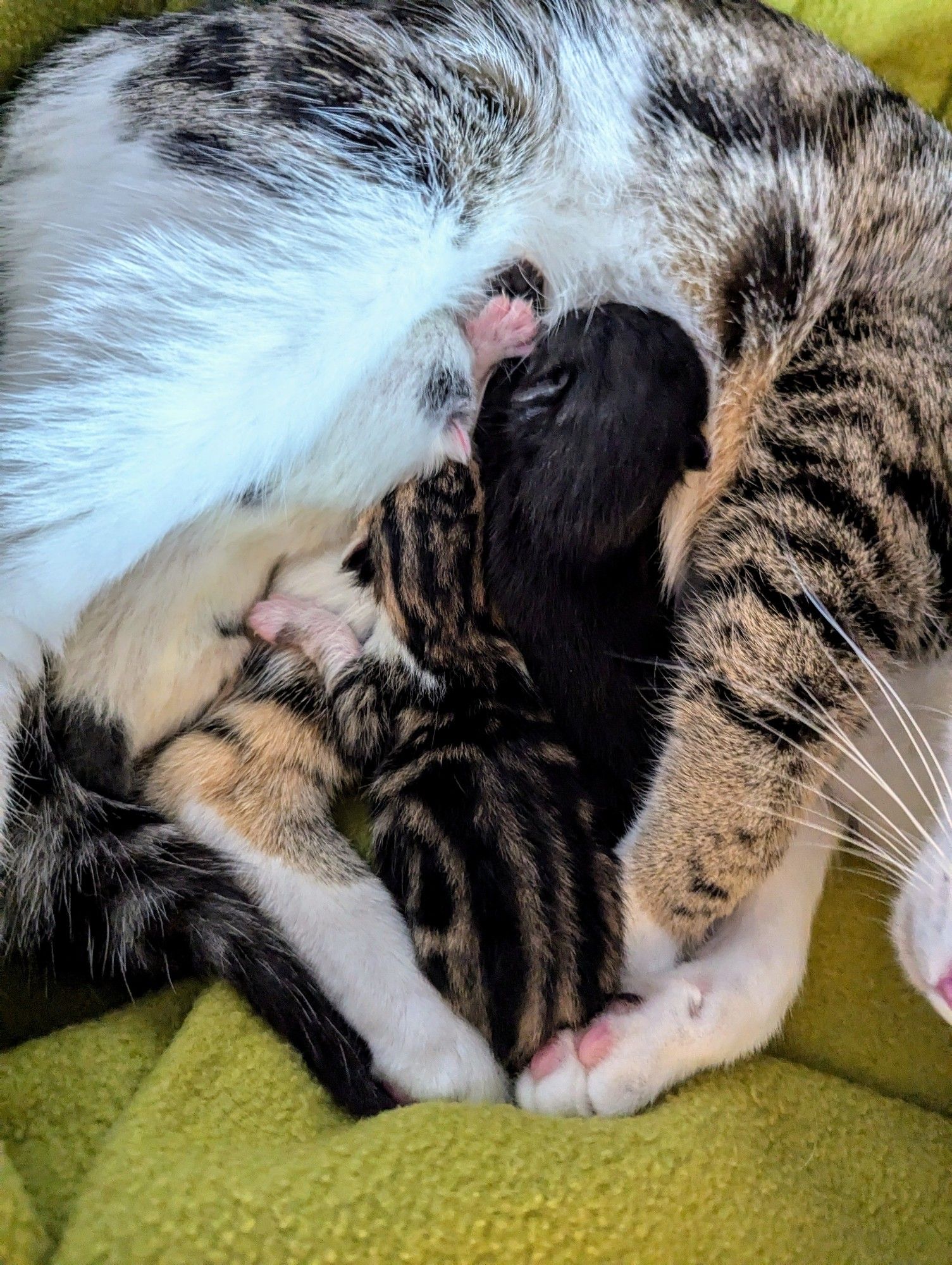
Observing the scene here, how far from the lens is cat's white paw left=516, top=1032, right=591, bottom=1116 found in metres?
0.93

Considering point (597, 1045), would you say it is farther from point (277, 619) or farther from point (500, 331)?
point (500, 331)

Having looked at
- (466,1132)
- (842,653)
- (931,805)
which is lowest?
(466,1132)

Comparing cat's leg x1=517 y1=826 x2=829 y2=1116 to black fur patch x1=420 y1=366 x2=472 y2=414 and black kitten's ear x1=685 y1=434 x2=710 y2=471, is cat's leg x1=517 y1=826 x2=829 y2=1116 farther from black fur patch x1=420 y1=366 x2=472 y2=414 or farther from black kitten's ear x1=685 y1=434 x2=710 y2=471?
black fur patch x1=420 y1=366 x2=472 y2=414

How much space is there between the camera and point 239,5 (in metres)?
1.23

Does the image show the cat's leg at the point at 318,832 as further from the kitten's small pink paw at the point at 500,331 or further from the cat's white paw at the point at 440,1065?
the kitten's small pink paw at the point at 500,331

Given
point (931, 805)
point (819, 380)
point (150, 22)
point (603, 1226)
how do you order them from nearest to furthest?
point (603, 1226), point (931, 805), point (819, 380), point (150, 22)

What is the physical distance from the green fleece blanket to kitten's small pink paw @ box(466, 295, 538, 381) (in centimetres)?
84

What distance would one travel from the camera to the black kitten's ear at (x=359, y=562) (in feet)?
4.10

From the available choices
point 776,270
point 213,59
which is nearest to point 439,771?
point 776,270

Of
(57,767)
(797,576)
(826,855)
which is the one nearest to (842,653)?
(797,576)

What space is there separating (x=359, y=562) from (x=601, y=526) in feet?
1.10

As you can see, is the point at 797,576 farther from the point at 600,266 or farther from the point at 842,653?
the point at 600,266

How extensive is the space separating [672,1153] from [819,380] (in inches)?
32.8

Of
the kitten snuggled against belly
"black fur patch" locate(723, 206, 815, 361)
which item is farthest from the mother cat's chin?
"black fur patch" locate(723, 206, 815, 361)
